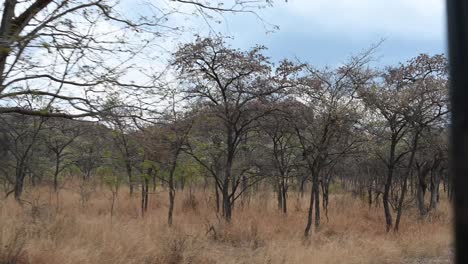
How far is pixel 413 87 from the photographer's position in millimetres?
15555

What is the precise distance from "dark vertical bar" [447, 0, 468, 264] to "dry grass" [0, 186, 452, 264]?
18.8 ft

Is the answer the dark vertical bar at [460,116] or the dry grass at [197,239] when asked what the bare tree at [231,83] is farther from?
the dark vertical bar at [460,116]

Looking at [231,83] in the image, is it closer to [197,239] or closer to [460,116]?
[197,239]

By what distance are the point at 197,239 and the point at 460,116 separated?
27.4 ft

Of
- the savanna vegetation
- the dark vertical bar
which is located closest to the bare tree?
the savanna vegetation

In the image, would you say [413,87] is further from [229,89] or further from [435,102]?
[229,89]

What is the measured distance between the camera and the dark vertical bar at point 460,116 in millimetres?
4375

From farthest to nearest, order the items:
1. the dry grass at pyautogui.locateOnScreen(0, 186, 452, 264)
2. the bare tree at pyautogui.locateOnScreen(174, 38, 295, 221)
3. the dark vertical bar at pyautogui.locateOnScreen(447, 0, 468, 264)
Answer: the bare tree at pyautogui.locateOnScreen(174, 38, 295, 221) → the dry grass at pyautogui.locateOnScreen(0, 186, 452, 264) → the dark vertical bar at pyautogui.locateOnScreen(447, 0, 468, 264)

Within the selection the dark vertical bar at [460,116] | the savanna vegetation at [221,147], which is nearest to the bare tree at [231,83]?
the savanna vegetation at [221,147]

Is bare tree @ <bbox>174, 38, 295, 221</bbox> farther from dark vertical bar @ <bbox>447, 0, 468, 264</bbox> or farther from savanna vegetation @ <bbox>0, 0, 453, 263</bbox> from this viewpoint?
dark vertical bar @ <bbox>447, 0, 468, 264</bbox>

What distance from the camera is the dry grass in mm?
9273

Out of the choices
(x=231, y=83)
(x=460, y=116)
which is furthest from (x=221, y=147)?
(x=460, y=116)

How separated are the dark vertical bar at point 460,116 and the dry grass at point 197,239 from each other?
226 inches

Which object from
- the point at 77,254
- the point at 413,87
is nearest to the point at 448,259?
the point at 413,87
